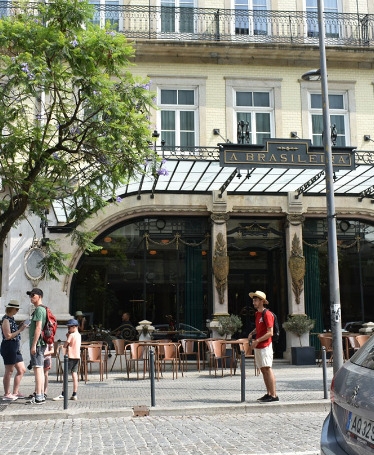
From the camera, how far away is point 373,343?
4148mm

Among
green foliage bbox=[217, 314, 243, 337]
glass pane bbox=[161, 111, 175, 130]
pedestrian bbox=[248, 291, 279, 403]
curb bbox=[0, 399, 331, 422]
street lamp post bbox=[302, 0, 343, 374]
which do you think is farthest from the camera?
glass pane bbox=[161, 111, 175, 130]

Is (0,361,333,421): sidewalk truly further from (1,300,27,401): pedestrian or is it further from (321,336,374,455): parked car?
(321,336,374,455): parked car

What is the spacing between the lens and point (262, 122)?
18328 millimetres

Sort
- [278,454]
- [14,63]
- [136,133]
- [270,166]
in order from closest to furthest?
[278,454], [14,63], [136,133], [270,166]

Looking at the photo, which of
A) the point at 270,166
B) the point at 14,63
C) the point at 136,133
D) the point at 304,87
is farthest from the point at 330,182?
the point at 304,87

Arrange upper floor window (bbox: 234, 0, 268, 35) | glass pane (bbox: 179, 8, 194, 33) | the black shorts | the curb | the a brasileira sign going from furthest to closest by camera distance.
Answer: upper floor window (bbox: 234, 0, 268, 35) < glass pane (bbox: 179, 8, 194, 33) < the a brasileira sign < the black shorts < the curb

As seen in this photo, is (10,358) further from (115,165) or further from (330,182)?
(330,182)

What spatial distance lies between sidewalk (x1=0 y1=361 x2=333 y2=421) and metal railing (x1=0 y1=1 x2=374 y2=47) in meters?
9.97

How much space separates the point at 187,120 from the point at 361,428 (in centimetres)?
1507

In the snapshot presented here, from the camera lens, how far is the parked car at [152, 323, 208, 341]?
17.4 meters

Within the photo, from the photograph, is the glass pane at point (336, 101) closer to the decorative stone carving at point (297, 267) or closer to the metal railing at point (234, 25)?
the metal railing at point (234, 25)

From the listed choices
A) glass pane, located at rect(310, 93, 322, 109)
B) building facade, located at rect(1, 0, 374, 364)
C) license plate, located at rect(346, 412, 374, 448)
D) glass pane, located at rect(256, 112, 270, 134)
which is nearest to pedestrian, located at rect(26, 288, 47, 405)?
building facade, located at rect(1, 0, 374, 364)

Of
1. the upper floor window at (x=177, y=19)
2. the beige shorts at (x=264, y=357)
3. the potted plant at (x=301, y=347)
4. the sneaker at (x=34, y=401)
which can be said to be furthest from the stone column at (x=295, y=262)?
the sneaker at (x=34, y=401)

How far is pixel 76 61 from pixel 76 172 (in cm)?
244
